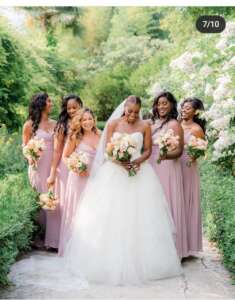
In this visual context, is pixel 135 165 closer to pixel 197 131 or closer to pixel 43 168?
pixel 197 131

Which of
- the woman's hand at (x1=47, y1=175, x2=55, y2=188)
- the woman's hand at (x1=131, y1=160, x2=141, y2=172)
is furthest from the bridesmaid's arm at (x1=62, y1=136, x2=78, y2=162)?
the woman's hand at (x1=131, y1=160, x2=141, y2=172)

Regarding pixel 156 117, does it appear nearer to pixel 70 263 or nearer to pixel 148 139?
pixel 148 139

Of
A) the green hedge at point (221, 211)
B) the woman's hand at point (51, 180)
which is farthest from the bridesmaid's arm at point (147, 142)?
the woman's hand at point (51, 180)

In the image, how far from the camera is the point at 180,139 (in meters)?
5.67

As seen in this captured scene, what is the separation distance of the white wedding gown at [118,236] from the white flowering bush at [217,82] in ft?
4.11

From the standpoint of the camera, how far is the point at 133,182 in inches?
205

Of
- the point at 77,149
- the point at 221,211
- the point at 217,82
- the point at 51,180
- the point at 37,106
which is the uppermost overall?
the point at 217,82

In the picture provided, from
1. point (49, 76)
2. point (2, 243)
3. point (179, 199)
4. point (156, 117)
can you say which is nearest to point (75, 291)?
point (2, 243)

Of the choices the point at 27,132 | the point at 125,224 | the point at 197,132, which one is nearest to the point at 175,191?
the point at 197,132

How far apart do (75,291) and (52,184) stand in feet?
5.67

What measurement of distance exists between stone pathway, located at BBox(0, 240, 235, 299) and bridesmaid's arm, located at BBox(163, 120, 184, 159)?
1099 millimetres

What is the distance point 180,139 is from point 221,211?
2.52 feet

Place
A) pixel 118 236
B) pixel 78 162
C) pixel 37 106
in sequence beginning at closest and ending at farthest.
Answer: pixel 118 236, pixel 78 162, pixel 37 106

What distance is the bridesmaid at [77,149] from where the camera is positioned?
5.78 metres
